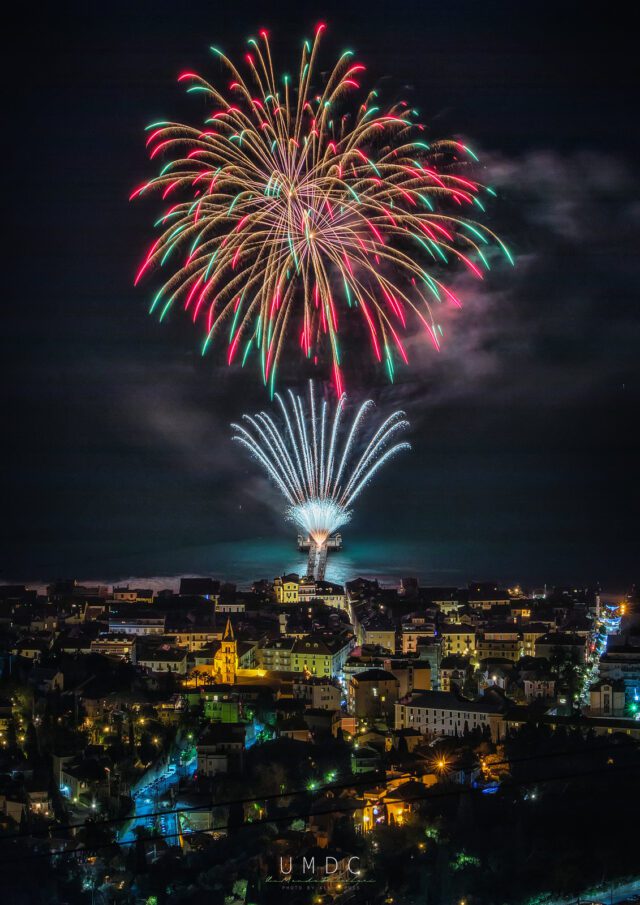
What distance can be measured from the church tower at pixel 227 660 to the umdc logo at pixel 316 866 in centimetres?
418

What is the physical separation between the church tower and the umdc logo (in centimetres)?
418

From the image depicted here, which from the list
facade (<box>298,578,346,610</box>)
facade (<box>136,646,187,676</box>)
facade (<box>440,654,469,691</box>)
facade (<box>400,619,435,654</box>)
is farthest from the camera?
facade (<box>298,578,346,610</box>)

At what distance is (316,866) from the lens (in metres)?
8.62

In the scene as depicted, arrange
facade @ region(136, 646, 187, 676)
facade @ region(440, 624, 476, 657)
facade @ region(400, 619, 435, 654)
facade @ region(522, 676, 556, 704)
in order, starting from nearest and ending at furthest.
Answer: facade @ region(522, 676, 556, 704) < facade @ region(136, 646, 187, 676) < facade @ region(440, 624, 476, 657) < facade @ region(400, 619, 435, 654)

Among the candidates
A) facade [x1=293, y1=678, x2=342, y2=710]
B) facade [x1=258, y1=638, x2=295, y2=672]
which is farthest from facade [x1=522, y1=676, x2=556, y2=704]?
facade [x1=258, y1=638, x2=295, y2=672]

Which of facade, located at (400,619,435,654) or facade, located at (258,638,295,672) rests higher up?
facade, located at (400,619,435,654)

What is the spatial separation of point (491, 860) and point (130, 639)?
6901mm

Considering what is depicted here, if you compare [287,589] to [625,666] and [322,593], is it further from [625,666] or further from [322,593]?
[625,666]

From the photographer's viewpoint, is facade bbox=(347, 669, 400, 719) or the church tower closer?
facade bbox=(347, 669, 400, 719)

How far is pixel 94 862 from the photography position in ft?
29.9

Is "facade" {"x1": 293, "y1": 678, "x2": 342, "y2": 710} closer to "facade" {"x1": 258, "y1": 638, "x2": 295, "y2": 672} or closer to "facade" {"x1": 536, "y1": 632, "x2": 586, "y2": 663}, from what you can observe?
"facade" {"x1": 258, "y1": 638, "x2": 295, "y2": 672}

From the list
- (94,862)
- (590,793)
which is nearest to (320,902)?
(94,862)

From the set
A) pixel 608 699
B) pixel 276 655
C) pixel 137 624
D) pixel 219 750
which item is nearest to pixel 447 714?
pixel 608 699

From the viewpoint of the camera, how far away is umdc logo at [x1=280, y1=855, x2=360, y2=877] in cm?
859
